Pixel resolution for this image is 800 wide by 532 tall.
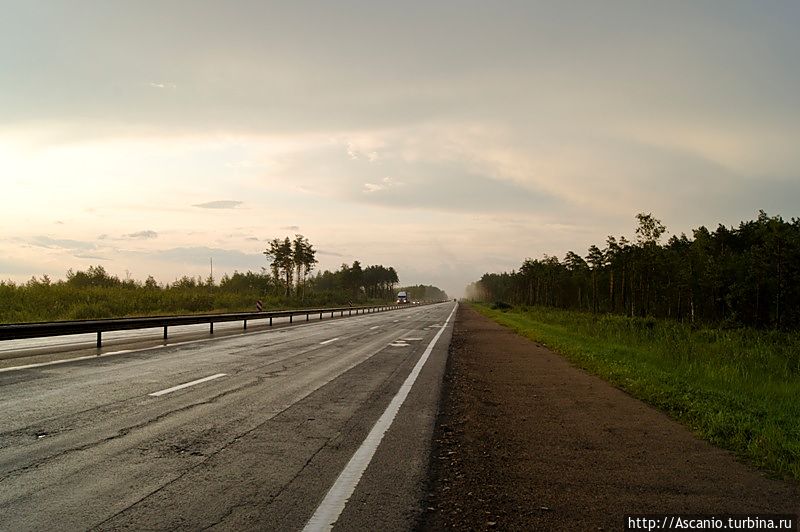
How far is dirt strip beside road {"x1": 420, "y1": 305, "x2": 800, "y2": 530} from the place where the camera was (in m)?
4.40

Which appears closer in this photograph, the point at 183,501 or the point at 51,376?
the point at 183,501

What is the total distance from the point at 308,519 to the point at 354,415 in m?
4.07

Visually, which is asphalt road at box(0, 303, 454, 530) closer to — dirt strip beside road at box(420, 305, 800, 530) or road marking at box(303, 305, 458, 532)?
road marking at box(303, 305, 458, 532)

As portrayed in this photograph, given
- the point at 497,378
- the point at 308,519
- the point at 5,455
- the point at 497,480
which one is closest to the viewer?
the point at 308,519

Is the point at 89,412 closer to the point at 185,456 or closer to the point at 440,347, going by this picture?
the point at 185,456

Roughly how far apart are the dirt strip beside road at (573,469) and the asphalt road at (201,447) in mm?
438

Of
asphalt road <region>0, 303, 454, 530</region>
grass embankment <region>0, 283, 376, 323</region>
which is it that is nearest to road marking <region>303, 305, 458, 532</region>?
asphalt road <region>0, 303, 454, 530</region>

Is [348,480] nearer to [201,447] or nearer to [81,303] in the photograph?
[201,447]

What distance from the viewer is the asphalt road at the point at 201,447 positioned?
4.25 m

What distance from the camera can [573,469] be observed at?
5578 mm

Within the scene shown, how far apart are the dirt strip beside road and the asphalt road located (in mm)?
438

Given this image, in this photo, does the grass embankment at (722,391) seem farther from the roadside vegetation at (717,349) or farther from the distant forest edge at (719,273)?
the distant forest edge at (719,273)

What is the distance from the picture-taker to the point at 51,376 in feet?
37.1

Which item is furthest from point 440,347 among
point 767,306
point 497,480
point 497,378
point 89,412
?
point 767,306
